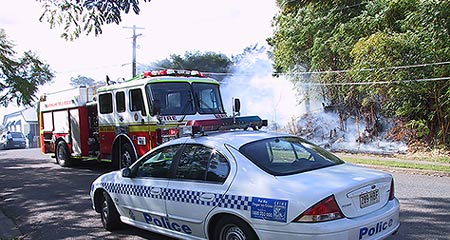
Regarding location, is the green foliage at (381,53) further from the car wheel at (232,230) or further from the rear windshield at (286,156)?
the car wheel at (232,230)

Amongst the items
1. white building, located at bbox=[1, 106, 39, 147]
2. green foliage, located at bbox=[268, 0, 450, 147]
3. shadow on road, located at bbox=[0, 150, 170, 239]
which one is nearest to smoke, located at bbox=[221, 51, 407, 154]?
green foliage, located at bbox=[268, 0, 450, 147]

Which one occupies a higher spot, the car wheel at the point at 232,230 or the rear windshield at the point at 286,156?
the rear windshield at the point at 286,156

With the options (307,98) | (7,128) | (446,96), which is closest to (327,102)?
(307,98)

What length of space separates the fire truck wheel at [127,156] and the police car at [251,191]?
473 centimetres

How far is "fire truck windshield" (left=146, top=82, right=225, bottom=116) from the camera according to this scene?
9609 mm

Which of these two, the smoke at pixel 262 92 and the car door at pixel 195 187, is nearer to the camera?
the car door at pixel 195 187

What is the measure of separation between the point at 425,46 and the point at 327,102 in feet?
25.5

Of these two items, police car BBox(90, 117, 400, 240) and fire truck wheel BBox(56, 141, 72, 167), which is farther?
fire truck wheel BBox(56, 141, 72, 167)

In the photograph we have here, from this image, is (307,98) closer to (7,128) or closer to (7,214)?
(7,214)

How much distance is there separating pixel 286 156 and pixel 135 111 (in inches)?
243

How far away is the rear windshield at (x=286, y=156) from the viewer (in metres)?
4.20

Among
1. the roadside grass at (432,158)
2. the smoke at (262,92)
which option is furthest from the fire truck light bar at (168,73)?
the smoke at (262,92)

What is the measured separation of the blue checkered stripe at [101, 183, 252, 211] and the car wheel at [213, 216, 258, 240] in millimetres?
158

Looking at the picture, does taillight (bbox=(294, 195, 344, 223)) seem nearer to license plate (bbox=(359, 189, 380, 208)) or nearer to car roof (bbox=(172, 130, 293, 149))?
license plate (bbox=(359, 189, 380, 208))
